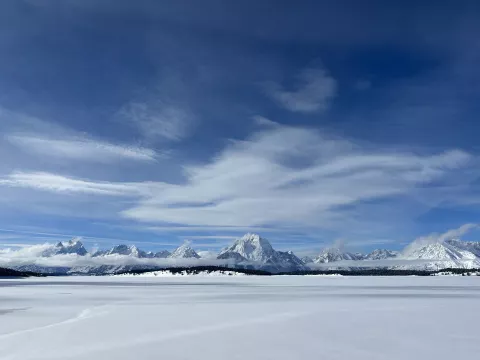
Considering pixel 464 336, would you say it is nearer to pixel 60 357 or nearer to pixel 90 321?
pixel 60 357

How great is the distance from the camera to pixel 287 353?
51.8 feet

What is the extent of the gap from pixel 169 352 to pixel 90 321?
11801mm

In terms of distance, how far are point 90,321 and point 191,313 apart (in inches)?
300

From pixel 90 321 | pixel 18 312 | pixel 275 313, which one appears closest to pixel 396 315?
pixel 275 313

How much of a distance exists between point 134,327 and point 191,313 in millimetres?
8158

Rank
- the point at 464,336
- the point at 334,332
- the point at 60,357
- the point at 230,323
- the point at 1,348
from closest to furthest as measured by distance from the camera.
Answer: the point at 60,357 < the point at 1,348 < the point at 464,336 < the point at 334,332 < the point at 230,323

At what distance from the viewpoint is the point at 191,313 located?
30688 mm

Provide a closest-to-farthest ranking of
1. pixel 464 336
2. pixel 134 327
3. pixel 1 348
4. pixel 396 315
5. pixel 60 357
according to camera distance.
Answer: pixel 60 357 → pixel 1 348 → pixel 464 336 → pixel 134 327 → pixel 396 315

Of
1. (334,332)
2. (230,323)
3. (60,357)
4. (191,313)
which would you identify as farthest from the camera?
(191,313)

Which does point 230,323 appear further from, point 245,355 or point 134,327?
point 245,355

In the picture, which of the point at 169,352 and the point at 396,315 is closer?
the point at 169,352

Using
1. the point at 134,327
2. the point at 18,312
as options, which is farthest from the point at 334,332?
the point at 18,312

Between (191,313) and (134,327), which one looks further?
(191,313)

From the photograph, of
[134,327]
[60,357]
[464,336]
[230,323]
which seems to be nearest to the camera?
[60,357]
